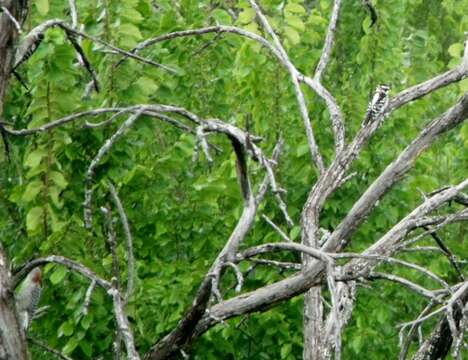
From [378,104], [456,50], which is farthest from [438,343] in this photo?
[456,50]

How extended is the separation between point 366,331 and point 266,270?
70 cm

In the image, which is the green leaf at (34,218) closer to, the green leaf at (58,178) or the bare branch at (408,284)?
the green leaf at (58,178)

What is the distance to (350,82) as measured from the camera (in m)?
9.10

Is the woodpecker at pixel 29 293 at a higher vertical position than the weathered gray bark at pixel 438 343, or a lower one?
higher

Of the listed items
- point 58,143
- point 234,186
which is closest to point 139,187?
point 234,186

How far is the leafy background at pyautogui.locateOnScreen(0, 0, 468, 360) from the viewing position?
7195 mm

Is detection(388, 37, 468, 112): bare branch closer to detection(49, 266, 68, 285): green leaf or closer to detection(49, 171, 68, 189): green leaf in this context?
detection(49, 171, 68, 189): green leaf

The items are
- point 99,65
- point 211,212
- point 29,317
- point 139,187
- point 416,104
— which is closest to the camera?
point 29,317

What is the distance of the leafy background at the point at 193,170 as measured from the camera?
23.6ft

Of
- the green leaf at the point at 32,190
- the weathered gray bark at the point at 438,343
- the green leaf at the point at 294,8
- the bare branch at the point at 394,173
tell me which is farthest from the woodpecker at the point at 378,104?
the green leaf at the point at 294,8

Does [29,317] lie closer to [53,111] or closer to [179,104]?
[53,111]

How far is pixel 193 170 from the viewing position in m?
8.83

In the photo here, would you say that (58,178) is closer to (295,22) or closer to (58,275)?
(58,275)

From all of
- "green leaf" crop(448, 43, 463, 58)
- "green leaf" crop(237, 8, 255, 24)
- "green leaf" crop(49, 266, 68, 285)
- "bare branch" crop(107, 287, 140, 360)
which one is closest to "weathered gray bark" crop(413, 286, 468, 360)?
"green leaf" crop(448, 43, 463, 58)
